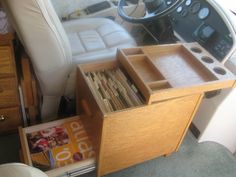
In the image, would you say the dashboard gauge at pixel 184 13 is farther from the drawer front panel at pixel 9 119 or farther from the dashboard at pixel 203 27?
the drawer front panel at pixel 9 119

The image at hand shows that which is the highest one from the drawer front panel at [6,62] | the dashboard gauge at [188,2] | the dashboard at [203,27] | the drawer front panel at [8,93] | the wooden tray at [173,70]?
the dashboard gauge at [188,2]

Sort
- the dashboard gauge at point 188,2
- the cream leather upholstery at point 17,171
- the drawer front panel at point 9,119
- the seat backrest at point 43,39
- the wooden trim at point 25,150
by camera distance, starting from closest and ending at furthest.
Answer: the cream leather upholstery at point 17,171, the seat backrest at point 43,39, the wooden trim at point 25,150, the drawer front panel at point 9,119, the dashboard gauge at point 188,2

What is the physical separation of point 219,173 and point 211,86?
0.64 meters

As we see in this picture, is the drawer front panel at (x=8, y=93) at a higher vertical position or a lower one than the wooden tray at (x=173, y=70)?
lower

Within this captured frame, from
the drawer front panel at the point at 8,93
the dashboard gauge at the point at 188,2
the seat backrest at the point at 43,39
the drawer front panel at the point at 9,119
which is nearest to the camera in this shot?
the seat backrest at the point at 43,39

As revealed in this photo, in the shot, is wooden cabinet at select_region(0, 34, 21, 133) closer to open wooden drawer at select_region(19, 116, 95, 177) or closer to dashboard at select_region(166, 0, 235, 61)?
open wooden drawer at select_region(19, 116, 95, 177)

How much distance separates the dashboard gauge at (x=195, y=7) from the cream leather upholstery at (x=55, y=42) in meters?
0.40

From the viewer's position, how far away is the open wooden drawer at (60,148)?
1172mm

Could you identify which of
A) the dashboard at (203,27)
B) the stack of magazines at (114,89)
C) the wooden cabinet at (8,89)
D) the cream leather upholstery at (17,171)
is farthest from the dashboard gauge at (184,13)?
the cream leather upholstery at (17,171)

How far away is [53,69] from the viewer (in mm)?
1266

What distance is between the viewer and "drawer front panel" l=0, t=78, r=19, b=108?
50.2 inches

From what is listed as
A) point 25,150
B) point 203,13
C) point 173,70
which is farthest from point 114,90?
point 203,13

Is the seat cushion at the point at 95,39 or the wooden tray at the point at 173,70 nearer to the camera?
→ the wooden tray at the point at 173,70

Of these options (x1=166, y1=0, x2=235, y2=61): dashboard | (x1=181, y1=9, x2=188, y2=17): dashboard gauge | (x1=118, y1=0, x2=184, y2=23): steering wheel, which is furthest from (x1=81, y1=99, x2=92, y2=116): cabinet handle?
(x1=181, y1=9, x2=188, y2=17): dashboard gauge
